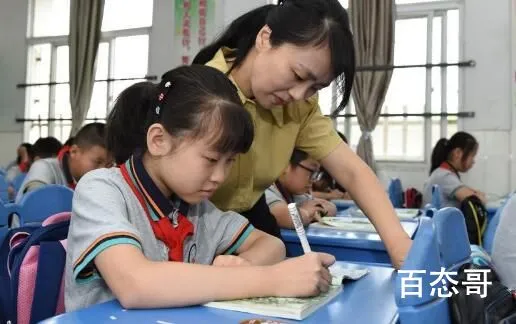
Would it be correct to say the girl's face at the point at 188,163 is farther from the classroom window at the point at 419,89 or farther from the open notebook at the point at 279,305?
the classroom window at the point at 419,89

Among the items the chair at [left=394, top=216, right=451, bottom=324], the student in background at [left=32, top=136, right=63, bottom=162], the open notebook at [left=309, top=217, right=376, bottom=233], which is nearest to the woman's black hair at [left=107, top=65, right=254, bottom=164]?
the chair at [left=394, top=216, right=451, bottom=324]

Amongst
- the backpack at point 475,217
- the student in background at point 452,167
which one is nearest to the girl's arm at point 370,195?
the backpack at point 475,217

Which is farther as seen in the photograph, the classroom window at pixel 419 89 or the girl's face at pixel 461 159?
the classroom window at pixel 419 89

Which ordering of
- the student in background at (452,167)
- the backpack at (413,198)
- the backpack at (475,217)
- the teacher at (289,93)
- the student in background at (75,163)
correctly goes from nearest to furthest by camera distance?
the teacher at (289,93) → the student in background at (75,163) → the backpack at (475,217) → the student in background at (452,167) → the backpack at (413,198)

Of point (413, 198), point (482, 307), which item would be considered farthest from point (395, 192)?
point (482, 307)

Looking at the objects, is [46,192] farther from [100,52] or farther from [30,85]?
[30,85]

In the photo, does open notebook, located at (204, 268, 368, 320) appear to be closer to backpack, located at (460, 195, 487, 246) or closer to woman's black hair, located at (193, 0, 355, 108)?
woman's black hair, located at (193, 0, 355, 108)

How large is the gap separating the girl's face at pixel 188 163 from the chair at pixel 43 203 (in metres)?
1.03

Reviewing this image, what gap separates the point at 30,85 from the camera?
6621mm

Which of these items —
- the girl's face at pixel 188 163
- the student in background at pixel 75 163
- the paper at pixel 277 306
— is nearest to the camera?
the paper at pixel 277 306

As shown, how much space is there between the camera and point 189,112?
2.97ft

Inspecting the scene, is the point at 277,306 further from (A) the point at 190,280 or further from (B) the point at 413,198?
(B) the point at 413,198

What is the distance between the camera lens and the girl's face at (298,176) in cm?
216

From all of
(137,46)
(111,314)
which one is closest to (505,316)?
(111,314)
